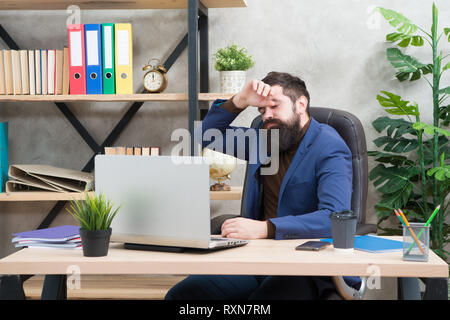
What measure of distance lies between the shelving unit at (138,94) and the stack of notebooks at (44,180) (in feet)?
0.19

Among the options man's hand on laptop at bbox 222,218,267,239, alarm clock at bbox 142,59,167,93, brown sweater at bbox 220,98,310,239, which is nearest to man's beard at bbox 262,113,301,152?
brown sweater at bbox 220,98,310,239

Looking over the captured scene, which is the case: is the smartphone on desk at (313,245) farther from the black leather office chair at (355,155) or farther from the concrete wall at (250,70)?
the concrete wall at (250,70)

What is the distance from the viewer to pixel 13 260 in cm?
123

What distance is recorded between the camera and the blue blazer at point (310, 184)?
4.92 feet

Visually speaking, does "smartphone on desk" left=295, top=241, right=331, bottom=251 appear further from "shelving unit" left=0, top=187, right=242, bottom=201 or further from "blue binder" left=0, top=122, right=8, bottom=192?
"blue binder" left=0, top=122, right=8, bottom=192

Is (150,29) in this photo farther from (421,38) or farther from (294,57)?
(421,38)

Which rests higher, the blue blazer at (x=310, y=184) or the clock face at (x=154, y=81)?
the clock face at (x=154, y=81)

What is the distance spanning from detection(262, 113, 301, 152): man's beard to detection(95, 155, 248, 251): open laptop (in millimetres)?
596

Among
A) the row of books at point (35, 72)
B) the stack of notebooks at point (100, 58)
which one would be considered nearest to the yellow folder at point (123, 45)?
the stack of notebooks at point (100, 58)

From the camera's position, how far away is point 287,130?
1.88 metres

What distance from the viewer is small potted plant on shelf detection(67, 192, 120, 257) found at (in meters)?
1.26

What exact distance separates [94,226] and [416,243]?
762 millimetres

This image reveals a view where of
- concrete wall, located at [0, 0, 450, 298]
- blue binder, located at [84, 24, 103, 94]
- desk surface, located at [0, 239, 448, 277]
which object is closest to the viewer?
desk surface, located at [0, 239, 448, 277]
